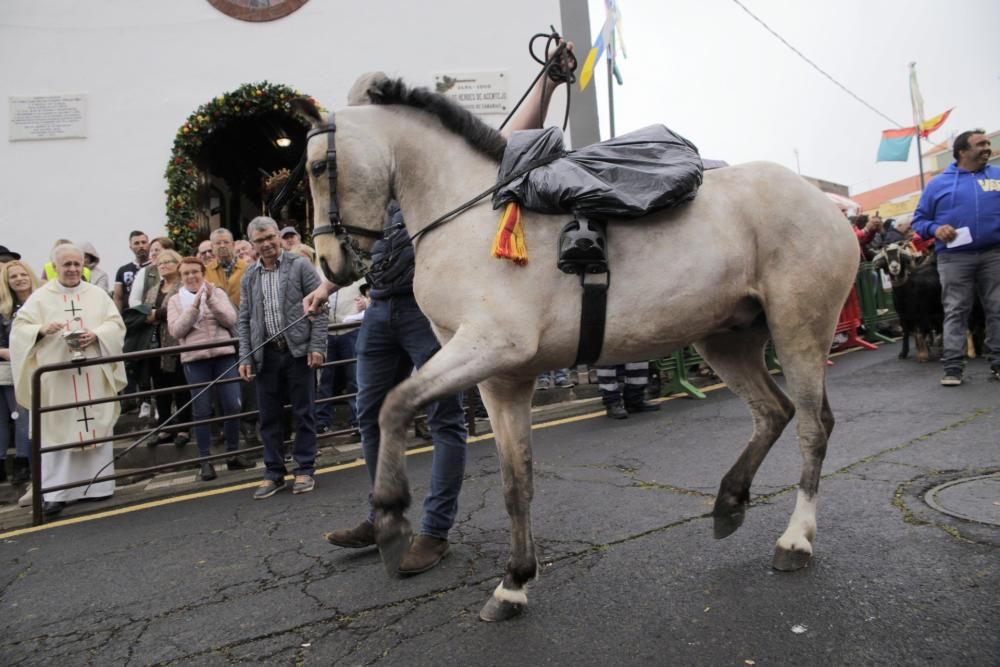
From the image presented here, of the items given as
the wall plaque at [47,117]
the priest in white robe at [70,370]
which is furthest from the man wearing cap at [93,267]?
the wall plaque at [47,117]

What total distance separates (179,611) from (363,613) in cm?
100

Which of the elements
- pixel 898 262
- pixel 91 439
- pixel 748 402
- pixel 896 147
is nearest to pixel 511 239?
pixel 748 402

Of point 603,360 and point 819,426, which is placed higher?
point 603,360

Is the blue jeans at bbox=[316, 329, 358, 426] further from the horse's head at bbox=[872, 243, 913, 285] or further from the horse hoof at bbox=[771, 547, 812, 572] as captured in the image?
the horse's head at bbox=[872, 243, 913, 285]

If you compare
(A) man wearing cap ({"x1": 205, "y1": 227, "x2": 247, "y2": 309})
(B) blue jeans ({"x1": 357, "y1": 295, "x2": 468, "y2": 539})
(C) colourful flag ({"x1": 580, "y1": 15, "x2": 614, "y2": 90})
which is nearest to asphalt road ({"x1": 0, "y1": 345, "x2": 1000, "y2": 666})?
(B) blue jeans ({"x1": 357, "y1": 295, "x2": 468, "y2": 539})

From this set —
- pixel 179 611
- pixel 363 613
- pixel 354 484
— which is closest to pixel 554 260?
pixel 363 613

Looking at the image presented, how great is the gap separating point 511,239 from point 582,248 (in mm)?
293

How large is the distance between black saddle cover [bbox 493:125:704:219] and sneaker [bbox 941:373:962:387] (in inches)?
230

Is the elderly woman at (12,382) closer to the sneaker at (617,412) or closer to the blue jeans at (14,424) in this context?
the blue jeans at (14,424)

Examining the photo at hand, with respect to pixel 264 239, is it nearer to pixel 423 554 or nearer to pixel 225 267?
pixel 225 267

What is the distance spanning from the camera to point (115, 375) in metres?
6.43

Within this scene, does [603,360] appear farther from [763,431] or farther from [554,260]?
[763,431]

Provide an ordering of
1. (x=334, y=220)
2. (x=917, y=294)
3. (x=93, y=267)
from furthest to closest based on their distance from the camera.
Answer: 1. (x=917, y=294)
2. (x=93, y=267)
3. (x=334, y=220)

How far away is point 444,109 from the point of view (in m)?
3.06
